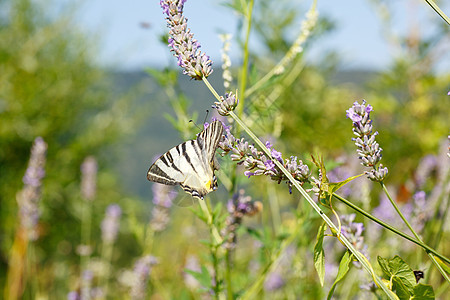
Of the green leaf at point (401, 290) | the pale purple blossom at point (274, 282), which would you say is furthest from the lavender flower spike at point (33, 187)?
the green leaf at point (401, 290)

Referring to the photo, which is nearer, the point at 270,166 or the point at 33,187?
the point at 270,166

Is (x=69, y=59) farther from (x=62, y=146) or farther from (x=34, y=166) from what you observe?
(x=34, y=166)

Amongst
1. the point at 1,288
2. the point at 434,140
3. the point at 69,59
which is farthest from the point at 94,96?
the point at 434,140

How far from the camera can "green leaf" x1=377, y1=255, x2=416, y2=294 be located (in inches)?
21.1

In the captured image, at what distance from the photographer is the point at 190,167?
707mm

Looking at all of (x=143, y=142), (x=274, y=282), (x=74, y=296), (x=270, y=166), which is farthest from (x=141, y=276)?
(x=143, y=142)

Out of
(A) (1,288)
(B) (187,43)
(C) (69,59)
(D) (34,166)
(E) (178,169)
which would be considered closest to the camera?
(B) (187,43)

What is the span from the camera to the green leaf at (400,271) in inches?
21.1

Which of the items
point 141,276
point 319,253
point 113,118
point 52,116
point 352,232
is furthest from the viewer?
point 113,118

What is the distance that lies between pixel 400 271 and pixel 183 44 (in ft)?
1.35

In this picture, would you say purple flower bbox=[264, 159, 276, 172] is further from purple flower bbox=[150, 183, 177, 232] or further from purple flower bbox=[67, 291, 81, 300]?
purple flower bbox=[67, 291, 81, 300]

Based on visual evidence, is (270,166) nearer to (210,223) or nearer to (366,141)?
(366,141)

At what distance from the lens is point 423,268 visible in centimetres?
90

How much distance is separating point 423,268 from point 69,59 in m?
4.71
